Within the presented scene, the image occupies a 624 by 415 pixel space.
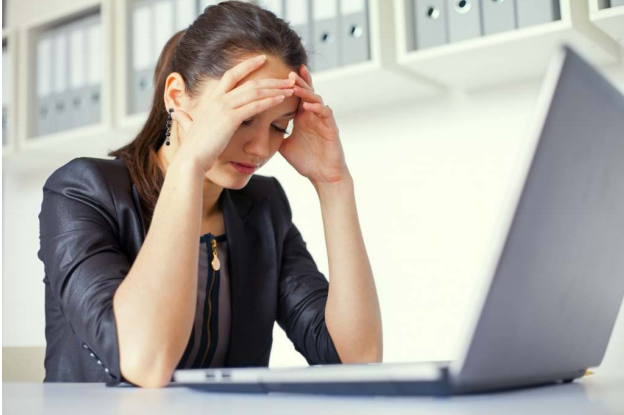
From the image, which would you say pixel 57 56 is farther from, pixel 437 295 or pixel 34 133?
pixel 437 295

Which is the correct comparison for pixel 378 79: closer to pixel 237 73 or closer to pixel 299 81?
pixel 299 81

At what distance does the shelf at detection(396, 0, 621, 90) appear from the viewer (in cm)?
161

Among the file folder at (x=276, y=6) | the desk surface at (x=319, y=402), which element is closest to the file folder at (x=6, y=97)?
the file folder at (x=276, y=6)

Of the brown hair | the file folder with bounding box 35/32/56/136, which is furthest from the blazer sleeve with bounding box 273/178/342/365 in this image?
the file folder with bounding box 35/32/56/136

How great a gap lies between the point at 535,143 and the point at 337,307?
2.59ft

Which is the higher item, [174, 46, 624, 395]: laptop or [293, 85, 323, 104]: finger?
[293, 85, 323, 104]: finger

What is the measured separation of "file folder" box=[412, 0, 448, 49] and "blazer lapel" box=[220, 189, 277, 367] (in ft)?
2.28

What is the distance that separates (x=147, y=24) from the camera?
2.32 meters

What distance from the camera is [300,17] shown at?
199cm

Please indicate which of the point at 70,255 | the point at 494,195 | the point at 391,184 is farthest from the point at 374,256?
the point at 70,255

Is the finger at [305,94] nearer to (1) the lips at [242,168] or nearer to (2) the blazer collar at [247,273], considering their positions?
(1) the lips at [242,168]

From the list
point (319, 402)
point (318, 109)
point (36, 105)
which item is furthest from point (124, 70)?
point (319, 402)

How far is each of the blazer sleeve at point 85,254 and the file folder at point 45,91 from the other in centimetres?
146

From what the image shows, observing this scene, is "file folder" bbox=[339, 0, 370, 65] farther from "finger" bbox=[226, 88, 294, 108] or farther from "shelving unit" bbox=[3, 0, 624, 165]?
"finger" bbox=[226, 88, 294, 108]
